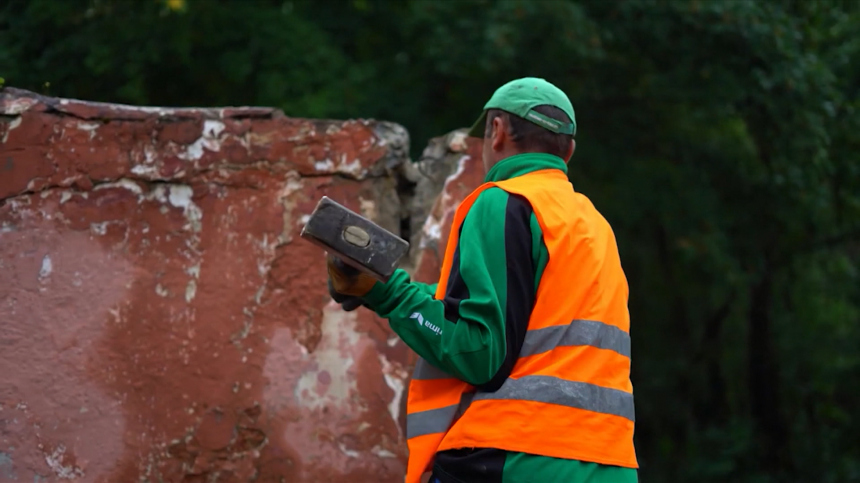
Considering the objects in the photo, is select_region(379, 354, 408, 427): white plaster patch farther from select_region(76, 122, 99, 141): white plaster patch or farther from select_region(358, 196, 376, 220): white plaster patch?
select_region(76, 122, 99, 141): white plaster patch

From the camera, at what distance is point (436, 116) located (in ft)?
19.2

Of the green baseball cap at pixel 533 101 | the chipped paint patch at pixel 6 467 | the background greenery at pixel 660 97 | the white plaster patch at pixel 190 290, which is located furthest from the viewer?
the background greenery at pixel 660 97

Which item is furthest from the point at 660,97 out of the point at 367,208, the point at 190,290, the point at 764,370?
the point at 190,290

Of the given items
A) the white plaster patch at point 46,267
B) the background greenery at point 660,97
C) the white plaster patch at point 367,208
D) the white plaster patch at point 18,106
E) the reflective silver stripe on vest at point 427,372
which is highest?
the reflective silver stripe on vest at point 427,372

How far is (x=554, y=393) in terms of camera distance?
5.95 ft

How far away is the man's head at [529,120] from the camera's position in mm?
1998

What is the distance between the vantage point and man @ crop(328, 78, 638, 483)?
1796 mm

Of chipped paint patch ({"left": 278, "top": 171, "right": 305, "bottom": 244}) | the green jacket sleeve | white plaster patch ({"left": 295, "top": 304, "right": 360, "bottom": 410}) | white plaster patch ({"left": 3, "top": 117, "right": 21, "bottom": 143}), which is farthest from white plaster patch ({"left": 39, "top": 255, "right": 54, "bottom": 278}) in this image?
the green jacket sleeve

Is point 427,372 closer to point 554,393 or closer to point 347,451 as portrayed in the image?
point 554,393

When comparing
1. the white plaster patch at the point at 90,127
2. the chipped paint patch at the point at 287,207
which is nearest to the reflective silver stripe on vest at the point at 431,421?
the chipped paint patch at the point at 287,207

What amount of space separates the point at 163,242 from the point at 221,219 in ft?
0.61

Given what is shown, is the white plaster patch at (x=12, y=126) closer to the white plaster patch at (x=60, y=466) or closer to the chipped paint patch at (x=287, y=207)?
the chipped paint patch at (x=287, y=207)

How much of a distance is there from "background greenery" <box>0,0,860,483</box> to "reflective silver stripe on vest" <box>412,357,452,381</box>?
274 centimetres

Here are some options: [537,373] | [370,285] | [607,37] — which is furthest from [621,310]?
[607,37]
